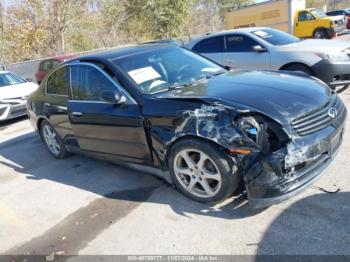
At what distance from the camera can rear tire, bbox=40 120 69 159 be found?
216 inches

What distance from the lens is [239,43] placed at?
26.7 ft

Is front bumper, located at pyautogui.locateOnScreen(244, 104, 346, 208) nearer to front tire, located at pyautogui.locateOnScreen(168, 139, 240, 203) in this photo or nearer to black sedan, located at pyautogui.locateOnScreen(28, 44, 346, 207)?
black sedan, located at pyautogui.locateOnScreen(28, 44, 346, 207)

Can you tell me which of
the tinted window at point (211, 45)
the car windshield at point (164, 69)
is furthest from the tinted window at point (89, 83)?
the tinted window at point (211, 45)

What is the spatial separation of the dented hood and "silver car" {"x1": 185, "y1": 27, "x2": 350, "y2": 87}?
118 inches

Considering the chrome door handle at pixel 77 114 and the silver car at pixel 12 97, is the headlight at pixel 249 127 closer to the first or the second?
the chrome door handle at pixel 77 114

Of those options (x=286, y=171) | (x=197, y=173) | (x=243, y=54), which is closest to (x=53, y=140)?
(x=197, y=173)

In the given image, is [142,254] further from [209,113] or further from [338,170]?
[338,170]

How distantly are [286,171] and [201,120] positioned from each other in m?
0.86

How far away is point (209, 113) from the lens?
321 centimetres

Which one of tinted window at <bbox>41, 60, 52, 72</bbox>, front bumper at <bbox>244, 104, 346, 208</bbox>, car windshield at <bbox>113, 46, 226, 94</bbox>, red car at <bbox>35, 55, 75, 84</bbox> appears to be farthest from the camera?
tinted window at <bbox>41, 60, 52, 72</bbox>

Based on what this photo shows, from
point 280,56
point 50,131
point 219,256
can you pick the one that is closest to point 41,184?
point 50,131

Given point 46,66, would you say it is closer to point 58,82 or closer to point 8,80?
point 8,80

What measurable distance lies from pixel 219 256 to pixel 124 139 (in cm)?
177

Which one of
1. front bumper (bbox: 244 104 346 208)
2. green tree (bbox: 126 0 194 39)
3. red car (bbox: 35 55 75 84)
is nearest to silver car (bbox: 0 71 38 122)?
red car (bbox: 35 55 75 84)
